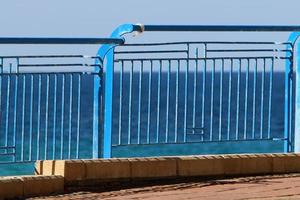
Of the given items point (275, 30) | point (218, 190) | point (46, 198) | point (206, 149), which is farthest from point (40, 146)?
point (206, 149)

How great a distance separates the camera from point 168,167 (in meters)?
10.8

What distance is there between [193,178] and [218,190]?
1.92 ft

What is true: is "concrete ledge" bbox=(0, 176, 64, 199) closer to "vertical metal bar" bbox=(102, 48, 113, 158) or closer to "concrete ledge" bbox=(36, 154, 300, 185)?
"concrete ledge" bbox=(36, 154, 300, 185)

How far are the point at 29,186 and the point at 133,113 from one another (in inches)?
73.7

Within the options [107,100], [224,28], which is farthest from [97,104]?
[224,28]

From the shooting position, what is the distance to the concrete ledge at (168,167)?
10484 millimetres

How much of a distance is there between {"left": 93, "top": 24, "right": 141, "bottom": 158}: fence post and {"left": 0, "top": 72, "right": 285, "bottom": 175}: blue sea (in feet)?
0.22

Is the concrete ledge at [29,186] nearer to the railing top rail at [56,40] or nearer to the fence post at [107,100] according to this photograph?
the fence post at [107,100]

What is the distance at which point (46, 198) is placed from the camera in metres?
10.2

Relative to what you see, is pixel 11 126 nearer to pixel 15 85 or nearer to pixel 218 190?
pixel 15 85

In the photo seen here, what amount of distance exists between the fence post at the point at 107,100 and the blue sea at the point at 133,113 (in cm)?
7

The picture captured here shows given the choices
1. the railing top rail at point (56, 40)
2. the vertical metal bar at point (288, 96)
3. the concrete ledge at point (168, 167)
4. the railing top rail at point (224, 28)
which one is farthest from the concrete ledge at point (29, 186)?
the vertical metal bar at point (288, 96)

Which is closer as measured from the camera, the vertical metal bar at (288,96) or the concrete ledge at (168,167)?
the concrete ledge at (168,167)

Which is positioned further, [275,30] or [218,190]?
[275,30]
